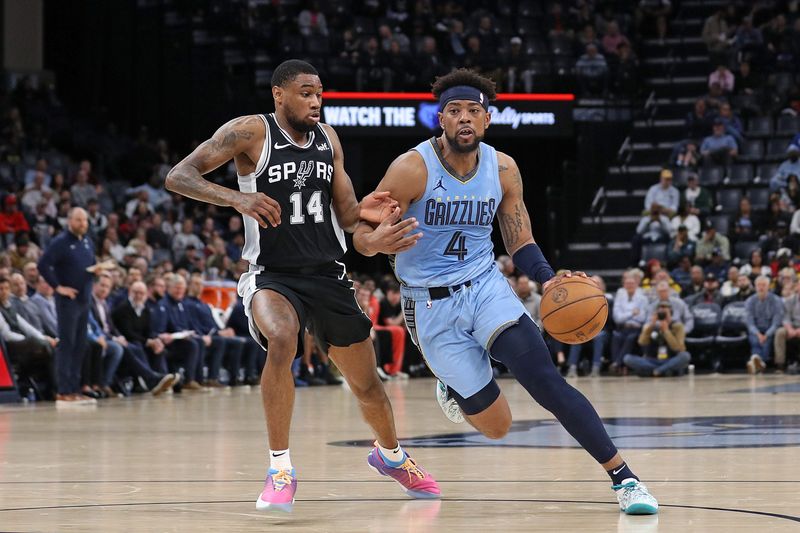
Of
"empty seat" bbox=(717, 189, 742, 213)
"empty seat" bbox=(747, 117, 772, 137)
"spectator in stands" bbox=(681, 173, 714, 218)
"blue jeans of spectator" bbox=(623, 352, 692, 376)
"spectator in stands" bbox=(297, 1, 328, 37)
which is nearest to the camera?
"blue jeans of spectator" bbox=(623, 352, 692, 376)

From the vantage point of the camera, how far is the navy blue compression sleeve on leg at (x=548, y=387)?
5535 mm

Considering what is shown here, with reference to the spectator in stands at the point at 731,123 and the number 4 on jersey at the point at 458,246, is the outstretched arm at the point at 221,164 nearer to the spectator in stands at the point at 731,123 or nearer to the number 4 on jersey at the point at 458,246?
the number 4 on jersey at the point at 458,246

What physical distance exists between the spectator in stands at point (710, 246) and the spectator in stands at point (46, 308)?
982 centimetres

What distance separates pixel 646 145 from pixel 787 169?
11.6 ft

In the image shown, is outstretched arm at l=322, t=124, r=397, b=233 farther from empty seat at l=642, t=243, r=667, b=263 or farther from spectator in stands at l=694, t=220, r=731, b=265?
Answer: empty seat at l=642, t=243, r=667, b=263

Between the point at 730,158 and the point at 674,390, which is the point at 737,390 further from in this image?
the point at 730,158

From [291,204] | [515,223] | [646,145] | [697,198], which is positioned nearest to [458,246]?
[515,223]

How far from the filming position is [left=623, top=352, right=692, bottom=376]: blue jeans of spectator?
18031mm

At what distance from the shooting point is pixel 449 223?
19.9 ft

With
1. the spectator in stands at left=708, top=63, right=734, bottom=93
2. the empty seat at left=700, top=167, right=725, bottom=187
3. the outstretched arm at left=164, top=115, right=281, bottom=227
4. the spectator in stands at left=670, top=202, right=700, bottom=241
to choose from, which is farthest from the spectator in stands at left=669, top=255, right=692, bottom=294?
the outstretched arm at left=164, top=115, right=281, bottom=227

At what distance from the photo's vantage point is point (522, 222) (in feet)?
20.3

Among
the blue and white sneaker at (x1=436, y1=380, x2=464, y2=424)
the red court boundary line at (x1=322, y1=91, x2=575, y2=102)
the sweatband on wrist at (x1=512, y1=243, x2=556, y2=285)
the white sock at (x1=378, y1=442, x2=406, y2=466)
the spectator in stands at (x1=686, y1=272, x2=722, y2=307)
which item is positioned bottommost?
the spectator in stands at (x1=686, y1=272, x2=722, y2=307)

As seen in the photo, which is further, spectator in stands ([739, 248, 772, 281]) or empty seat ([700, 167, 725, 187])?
empty seat ([700, 167, 725, 187])

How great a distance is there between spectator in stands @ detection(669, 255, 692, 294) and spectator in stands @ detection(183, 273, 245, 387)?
6670mm
